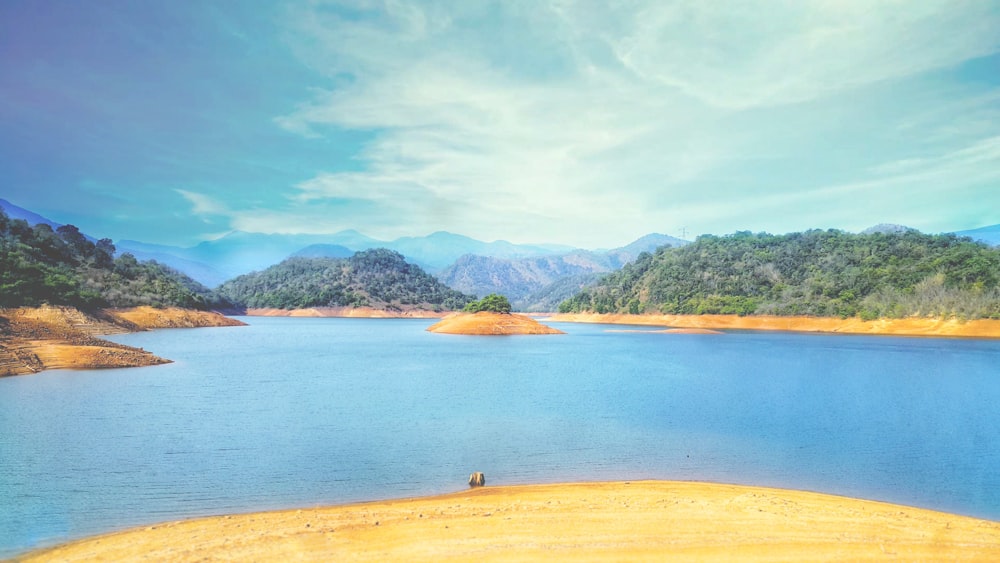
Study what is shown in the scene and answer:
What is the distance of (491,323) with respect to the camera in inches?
3489

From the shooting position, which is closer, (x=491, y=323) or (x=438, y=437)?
(x=438, y=437)

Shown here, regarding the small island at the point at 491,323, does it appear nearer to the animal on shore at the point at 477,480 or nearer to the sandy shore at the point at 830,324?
the sandy shore at the point at 830,324

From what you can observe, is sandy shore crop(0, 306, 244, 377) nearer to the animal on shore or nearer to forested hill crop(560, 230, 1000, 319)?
the animal on shore

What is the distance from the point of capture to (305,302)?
166m

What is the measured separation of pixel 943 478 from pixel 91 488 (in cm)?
2142

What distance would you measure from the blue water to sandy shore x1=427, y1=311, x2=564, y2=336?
168 feet

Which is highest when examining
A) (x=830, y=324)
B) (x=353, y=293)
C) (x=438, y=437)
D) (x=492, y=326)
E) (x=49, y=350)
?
(x=353, y=293)

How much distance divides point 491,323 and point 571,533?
260ft

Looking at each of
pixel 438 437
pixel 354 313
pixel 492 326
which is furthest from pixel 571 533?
pixel 354 313

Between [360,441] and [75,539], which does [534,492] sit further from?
[75,539]

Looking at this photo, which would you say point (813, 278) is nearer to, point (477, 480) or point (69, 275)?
point (477, 480)

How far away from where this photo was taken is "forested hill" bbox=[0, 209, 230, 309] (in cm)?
4841

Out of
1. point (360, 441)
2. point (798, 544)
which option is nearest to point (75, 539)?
point (360, 441)

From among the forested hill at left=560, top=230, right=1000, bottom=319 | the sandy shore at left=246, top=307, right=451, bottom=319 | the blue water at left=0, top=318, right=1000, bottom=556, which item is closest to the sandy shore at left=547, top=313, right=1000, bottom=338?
the forested hill at left=560, top=230, right=1000, bottom=319
